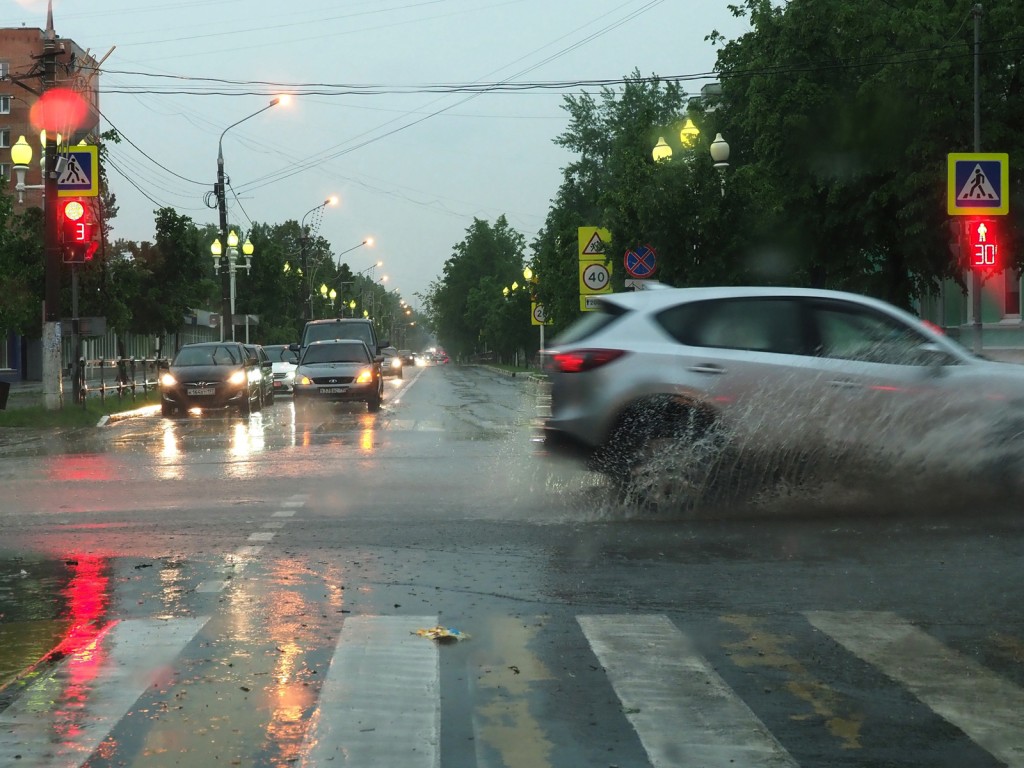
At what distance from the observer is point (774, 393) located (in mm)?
12000

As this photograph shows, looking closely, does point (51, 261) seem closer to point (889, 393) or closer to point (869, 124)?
point (869, 124)

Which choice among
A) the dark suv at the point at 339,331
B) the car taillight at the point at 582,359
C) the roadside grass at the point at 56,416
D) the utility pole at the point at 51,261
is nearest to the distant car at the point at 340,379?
the roadside grass at the point at 56,416

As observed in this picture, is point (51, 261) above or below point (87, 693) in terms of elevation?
above

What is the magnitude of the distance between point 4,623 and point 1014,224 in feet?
95.3

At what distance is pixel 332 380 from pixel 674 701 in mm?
27772

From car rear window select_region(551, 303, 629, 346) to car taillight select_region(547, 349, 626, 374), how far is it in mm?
236

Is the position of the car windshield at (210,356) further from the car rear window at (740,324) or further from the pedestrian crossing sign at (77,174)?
the car rear window at (740,324)

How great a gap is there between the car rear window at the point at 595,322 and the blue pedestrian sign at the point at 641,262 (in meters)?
18.9

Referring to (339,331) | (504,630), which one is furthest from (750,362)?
(339,331)

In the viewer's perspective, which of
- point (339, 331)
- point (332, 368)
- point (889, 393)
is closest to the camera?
point (889, 393)

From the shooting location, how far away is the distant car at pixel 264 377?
122ft

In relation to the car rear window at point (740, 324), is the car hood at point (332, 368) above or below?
below

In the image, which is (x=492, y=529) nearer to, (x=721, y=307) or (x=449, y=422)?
(x=721, y=307)

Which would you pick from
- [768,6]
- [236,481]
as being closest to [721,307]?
[236,481]
